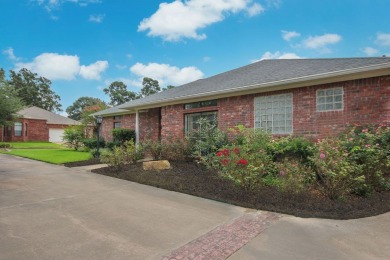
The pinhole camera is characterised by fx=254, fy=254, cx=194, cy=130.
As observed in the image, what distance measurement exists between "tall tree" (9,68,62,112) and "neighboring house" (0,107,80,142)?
64.0 ft

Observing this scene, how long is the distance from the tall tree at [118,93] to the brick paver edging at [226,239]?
57.5 metres

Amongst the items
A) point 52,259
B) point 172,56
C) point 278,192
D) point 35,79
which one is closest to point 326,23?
point 278,192

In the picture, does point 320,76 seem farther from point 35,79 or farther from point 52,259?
point 35,79

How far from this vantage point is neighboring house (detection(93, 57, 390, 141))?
7.23 meters

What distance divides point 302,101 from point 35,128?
1281 inches

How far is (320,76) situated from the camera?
775 centimetres

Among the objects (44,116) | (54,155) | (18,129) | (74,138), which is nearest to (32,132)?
(18,129)

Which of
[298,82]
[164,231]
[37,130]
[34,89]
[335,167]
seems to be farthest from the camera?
[34,89]

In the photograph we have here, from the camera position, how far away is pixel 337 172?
5500mm

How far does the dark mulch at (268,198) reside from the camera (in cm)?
495

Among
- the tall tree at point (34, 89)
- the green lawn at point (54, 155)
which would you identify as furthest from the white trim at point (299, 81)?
the tall tree at point (34, 89)

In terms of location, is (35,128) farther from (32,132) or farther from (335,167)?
(335,167)

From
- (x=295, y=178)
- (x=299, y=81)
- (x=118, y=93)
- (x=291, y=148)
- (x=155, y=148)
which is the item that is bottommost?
(x=295, y=178)

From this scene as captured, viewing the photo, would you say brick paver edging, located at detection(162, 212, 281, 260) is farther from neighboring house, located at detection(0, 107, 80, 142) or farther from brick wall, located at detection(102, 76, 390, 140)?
neighboring house, located at detection(0, 107, 80, 142)
